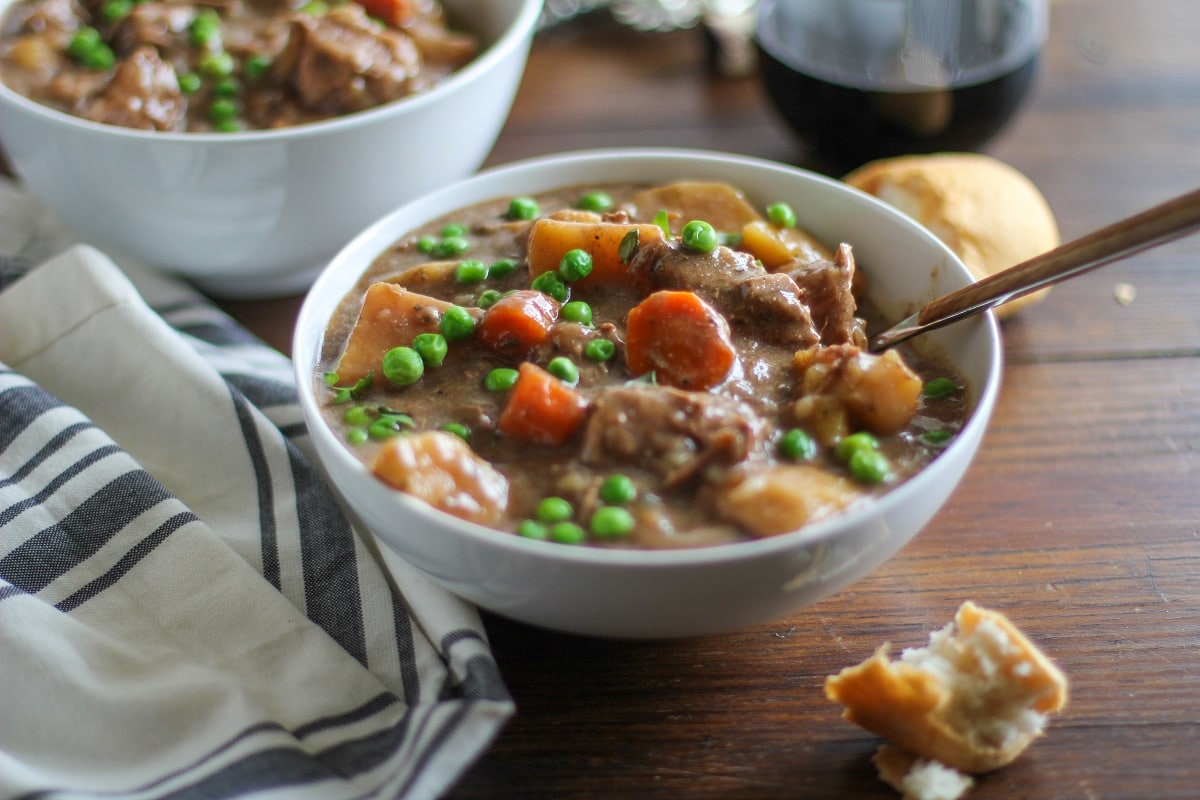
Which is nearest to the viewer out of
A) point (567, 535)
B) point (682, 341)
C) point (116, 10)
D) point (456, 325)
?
point (567, 535)

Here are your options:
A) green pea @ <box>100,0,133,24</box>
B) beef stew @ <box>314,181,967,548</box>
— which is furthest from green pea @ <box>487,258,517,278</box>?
green pea @ <box>100,0,133,24</box>

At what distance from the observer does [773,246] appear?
3.09m

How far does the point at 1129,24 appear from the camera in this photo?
17.7 ft

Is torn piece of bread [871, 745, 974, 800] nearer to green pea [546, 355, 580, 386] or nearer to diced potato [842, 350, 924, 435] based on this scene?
diced potato [842, 350, 924, 435]

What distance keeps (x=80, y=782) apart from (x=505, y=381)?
4.00ft

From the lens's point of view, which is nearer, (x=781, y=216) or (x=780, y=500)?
(x=780, y=500)

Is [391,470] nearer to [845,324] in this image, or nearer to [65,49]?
[845,324]

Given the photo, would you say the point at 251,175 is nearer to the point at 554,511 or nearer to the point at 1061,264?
the point at 554,511

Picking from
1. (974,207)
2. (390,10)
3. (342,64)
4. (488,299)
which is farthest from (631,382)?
(390,10)

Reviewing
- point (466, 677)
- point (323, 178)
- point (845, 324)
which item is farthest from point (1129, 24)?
point (466, 677)

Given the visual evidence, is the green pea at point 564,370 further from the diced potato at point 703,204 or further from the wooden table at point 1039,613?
the diced potato at point 703,204

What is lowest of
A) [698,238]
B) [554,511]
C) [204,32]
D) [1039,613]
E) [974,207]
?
[1039,613]

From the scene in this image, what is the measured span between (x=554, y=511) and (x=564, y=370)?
0.42 metres

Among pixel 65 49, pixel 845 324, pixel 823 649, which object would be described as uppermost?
pixel 65 49
